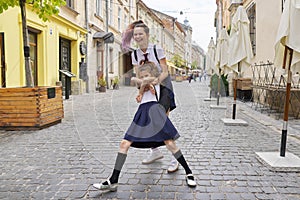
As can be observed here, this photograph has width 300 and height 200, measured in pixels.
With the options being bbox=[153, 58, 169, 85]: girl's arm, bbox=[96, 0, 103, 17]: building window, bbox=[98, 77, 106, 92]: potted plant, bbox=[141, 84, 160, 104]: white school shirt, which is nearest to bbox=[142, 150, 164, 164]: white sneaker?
bbox=[141, 84, 160, 104]: white school shirt

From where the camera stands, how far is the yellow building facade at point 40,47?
8000 millimetres

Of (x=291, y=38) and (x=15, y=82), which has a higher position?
(x=291, y=38)

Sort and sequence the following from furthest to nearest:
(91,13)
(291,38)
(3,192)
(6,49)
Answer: (91,13) → (6,49) → (291,38) → (3,192)

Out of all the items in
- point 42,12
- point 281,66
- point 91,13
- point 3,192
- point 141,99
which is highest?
point 91,13

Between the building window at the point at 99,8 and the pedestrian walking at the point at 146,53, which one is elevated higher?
the building window at the point at 99,8

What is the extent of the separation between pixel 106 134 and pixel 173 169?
2.26 metres

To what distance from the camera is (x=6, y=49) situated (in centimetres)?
796

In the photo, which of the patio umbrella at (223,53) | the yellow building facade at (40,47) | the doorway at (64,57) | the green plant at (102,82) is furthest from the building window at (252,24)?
the doorway at (64,57)

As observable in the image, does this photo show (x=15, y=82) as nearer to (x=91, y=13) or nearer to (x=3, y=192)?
(x=3, y=192)

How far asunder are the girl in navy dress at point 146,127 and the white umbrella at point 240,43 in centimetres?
368

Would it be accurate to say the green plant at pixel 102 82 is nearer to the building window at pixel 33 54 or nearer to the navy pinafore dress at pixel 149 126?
the building window at pixel 33 54

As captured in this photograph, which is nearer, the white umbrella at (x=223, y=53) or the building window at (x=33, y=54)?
the white umbrella at (x=223, y=53)

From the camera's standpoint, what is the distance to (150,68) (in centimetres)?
273

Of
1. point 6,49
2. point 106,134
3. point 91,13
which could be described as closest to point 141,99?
point 106,134
